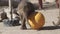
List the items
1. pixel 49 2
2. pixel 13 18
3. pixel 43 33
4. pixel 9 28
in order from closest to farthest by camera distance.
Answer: pixel 43 33 < pixel 9 28 < pixel 13 18 < pixel 49 2

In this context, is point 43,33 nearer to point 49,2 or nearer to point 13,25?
point 13,25

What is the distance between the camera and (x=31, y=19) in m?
7.18

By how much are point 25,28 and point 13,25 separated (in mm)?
666

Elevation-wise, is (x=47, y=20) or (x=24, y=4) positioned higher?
(x=24, y=4)

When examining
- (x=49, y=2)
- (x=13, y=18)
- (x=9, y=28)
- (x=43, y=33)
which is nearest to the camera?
(x=43, y=33)

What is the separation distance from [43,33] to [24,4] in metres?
0.92

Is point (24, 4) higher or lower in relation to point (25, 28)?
higher

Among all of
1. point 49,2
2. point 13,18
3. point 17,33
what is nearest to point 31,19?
point 17,33

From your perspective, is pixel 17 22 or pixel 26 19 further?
pixel 17 22

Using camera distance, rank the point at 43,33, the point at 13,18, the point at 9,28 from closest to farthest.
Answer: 1. the point at 43,33
2. the point at 9,28
3. the point at 13,18

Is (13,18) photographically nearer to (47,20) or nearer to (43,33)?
(47,20)

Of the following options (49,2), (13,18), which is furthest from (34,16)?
(49,2)

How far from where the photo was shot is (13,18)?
27.4ft

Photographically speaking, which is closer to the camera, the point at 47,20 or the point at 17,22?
the point at 17,22
